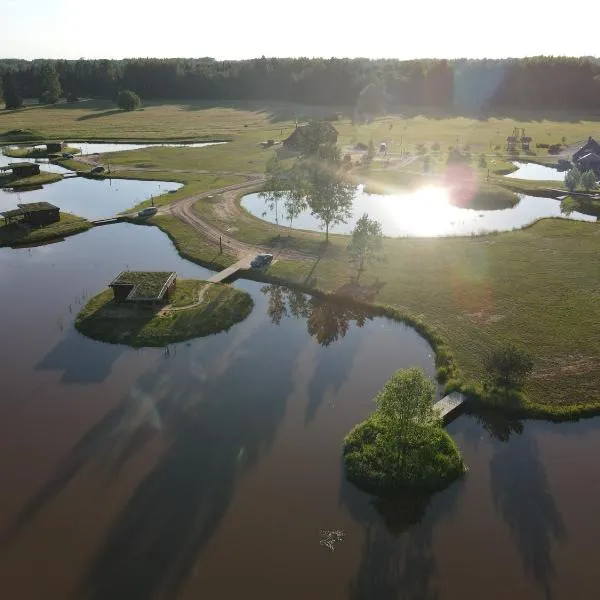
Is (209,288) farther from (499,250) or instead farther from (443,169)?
(443,169)

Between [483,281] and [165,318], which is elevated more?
[165,318]

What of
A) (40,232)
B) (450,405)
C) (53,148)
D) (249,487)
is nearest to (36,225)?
(40,232)

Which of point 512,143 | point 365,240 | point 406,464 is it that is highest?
point 365,240

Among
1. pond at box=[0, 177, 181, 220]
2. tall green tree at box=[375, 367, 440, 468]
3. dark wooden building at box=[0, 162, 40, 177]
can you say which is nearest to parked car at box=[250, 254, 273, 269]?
tall green tree at box=[375, 367, 440, 468]

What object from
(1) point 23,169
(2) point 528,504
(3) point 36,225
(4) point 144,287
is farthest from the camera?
(1) point 23,169

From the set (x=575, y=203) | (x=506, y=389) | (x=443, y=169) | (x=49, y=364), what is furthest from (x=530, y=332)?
(x=443, y=169)

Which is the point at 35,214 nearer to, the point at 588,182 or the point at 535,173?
the point at 588,182

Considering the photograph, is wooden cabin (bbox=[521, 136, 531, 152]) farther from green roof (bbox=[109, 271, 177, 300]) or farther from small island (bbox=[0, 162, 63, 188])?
green roof (bbox=[109, 271, 177, 300])
